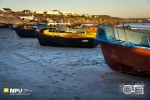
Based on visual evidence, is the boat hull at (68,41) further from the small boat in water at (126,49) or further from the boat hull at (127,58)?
the boat hull at (127,58)

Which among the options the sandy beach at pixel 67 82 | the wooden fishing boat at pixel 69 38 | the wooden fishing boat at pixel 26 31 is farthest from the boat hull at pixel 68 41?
the wooden fishing boat at pixel 26 31

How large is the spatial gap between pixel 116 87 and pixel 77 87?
3.50ft

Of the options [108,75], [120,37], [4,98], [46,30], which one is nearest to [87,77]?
[108,75]

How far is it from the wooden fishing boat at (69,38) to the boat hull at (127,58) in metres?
7.50

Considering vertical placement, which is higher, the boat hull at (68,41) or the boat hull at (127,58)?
the boat hull at (127,58)

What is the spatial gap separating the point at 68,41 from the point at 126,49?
930 cm

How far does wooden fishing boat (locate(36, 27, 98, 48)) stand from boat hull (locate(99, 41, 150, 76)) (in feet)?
24.6

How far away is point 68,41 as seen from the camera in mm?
16781

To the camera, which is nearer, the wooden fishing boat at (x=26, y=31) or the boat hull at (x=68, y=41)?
the boat hull at (x=68, y=41)

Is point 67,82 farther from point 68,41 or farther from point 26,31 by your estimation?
point 26,31

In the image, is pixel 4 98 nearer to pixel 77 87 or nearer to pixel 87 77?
pixel 77 87

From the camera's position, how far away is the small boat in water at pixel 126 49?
7422 millimetres

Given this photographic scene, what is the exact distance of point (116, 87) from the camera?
258 inches

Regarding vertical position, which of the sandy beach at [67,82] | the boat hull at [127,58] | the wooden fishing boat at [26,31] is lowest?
the wooden fishing boat at [26,31]
